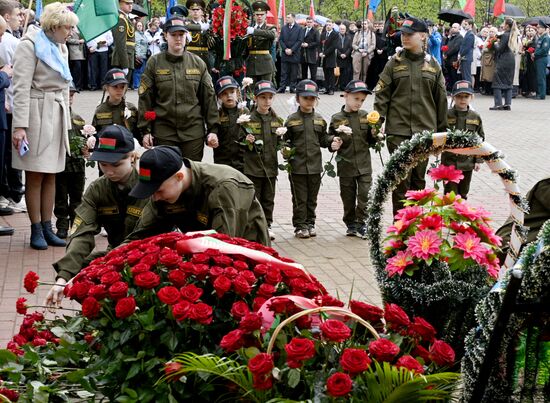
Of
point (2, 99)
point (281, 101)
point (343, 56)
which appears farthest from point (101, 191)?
point (343, 56)

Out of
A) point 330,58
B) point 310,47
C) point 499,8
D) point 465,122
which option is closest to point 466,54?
point 499,8

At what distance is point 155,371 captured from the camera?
3092 mm

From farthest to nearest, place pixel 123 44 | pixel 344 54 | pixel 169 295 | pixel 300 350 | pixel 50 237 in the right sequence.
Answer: pixel 344 54 < pixel 123 44 < pixel 50 237 < pixel 169 295 < pixel 300 350

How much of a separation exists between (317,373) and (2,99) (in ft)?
19.8

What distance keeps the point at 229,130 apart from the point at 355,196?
4.87ft

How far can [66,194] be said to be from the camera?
8656 millimetres

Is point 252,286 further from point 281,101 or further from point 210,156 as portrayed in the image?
point 281,101

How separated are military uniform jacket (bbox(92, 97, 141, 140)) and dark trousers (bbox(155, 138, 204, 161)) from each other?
32 centimetres

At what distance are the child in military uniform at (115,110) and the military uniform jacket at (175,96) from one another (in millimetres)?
169

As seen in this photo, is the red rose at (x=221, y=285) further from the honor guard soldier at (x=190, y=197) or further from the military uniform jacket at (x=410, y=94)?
the military uniform jacket at (x=410, y=94)

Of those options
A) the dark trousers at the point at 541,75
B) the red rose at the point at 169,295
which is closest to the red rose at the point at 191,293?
the red rose at the point at 169,295


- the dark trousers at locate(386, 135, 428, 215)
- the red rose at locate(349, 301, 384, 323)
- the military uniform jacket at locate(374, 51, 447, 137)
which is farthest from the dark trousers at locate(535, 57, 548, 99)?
the red rose at locate(349, 301, 384, 323)

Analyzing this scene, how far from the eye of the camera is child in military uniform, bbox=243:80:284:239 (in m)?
8.80

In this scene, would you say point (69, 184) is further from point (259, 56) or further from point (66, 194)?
point (259, 56)
